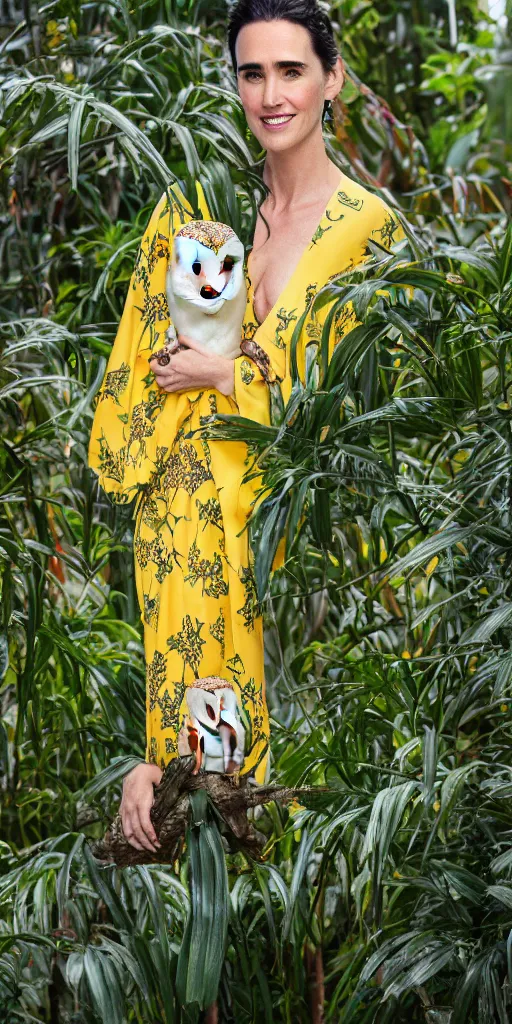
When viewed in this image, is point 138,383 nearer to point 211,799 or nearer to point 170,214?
point 170,214

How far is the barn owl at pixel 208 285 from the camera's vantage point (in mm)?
1233

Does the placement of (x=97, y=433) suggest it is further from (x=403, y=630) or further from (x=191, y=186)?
(x=403, y=630)

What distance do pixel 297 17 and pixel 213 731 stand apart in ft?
2.25

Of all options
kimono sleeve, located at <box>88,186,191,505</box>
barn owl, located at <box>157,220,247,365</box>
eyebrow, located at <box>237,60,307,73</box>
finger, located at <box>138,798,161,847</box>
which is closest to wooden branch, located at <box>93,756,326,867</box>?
finger, located at <box>138,798,161,847</box>

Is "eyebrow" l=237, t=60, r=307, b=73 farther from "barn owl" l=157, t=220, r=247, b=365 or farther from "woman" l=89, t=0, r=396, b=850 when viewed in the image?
"barn owl" l=157, t=220, r=247, b=365

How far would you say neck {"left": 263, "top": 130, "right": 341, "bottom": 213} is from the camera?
130 cm

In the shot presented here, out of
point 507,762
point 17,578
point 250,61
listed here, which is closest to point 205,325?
point 250,61

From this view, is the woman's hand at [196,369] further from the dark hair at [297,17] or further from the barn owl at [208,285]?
the dark hair at [297,17]

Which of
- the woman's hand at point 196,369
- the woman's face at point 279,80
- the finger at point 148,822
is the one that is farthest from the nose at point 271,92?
the finger at point 148,822

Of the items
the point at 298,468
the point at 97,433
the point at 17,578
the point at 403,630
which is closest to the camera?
the point at 298,468

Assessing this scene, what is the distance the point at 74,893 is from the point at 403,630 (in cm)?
57

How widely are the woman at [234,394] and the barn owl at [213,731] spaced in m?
0.03

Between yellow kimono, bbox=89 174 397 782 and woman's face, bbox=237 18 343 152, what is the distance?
8 cm

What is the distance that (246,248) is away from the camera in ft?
4.62
